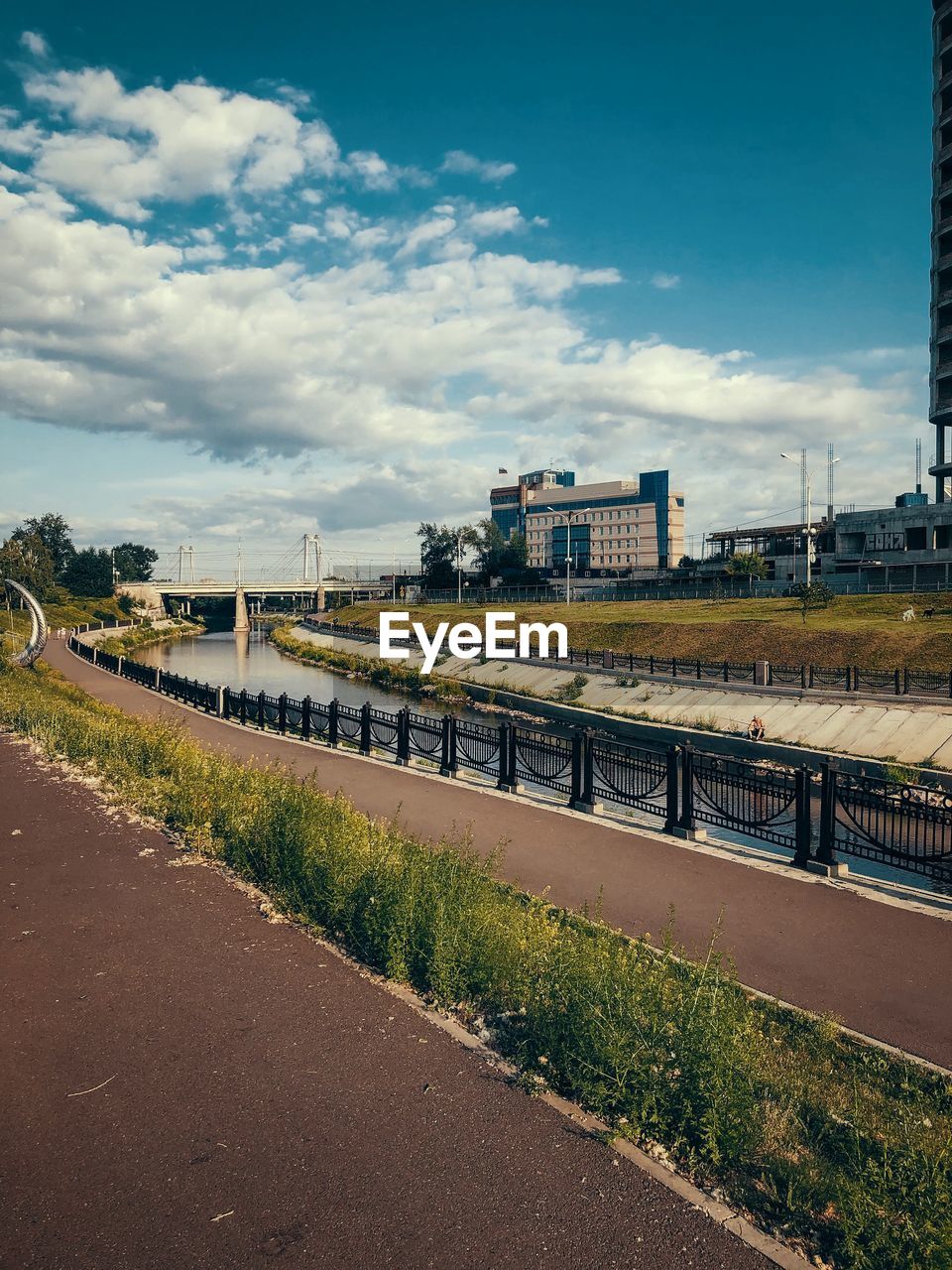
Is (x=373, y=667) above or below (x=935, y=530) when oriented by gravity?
below

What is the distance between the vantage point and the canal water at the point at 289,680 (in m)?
15.2

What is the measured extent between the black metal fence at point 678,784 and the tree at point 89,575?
94.7 meters

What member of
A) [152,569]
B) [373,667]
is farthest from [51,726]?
[152,569]

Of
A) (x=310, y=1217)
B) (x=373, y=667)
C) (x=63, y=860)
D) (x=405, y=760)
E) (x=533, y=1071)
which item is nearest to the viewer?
(x=310, y=1217)

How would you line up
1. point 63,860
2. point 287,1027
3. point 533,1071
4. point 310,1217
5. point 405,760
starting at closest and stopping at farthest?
1. point 310,1217
2. point 533,1071
3. point 287,1027
4. point 63,860
5. point 405,760

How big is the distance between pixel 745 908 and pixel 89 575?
117313 mm

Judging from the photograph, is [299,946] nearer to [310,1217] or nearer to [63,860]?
[310,1217]

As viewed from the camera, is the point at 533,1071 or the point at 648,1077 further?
the point at 533,1071

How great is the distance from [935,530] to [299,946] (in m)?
70.4

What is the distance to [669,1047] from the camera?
532 centimetres

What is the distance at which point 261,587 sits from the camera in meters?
121

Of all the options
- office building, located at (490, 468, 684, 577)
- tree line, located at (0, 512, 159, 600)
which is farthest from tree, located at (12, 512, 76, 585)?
office building, located at (490, 468, 684, 577)

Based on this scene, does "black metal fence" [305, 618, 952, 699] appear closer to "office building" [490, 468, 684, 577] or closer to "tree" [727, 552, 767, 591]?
"tree" [727, 552, 767, 591]

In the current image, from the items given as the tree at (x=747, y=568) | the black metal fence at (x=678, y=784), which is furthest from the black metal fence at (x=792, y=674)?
the tree at (x=747, y=568)
